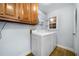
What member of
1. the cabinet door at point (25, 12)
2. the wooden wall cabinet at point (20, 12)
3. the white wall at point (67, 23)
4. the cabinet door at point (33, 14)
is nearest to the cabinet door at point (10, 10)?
the wooden wall cabinet at point (20, 12)

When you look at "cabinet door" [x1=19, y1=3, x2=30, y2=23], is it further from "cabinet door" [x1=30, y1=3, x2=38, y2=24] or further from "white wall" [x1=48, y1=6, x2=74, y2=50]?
"white wall" [x1=48, y1=6, x2=74, y2=50]

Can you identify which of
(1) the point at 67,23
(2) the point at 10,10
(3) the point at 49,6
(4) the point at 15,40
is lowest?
(4) the point at 15,40

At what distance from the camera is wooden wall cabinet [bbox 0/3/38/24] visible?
0.71 metres

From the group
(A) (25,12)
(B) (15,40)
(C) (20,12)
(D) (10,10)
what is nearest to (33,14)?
(A) (25,12)

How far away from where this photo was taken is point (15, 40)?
1.13 meters

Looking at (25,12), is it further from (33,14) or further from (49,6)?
(49,6)

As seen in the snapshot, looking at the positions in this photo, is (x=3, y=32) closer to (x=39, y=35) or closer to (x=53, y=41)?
(x=39, y=35)

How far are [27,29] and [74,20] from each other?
96 centimetres

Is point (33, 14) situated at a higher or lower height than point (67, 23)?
higher

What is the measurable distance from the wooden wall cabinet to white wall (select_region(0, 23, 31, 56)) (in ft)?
0.71

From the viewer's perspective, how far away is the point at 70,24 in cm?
108

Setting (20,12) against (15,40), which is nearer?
(20,12)

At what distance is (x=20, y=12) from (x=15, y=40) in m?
0.53

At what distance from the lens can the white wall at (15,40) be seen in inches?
37.3
